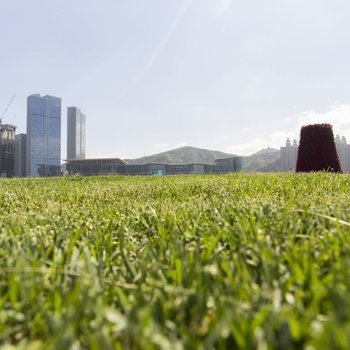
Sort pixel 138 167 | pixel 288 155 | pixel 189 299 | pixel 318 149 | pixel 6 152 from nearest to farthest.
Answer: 1. pixel 189 299
2. pixel 318 149
3. pixel 288 155
4. pixel 138 167
5. pixel 6 152

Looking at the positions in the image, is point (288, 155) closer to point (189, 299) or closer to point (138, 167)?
point (138, 167)

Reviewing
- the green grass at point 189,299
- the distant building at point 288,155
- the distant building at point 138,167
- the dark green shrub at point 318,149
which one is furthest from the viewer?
the distant building at point 288,155

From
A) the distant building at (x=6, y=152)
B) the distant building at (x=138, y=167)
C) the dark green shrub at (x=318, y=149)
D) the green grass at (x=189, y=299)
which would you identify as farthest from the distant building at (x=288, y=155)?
the distant building at (x=6, y=152)

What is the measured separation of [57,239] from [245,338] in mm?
1482

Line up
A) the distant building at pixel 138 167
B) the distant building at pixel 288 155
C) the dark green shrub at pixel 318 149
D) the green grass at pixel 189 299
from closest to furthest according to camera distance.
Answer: the green grass at pixel 189 299 < the dark green shrub at pixel 318 149 < the distant building at pixel 138 167 < the distant building at pixel 288 155

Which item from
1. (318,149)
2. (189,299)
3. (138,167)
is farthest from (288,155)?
(189,299)

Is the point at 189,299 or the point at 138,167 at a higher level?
the point at 138,167

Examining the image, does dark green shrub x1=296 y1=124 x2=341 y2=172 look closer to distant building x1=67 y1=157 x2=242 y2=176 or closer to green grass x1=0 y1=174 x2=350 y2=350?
green grass x1=0 y1=174 x2=350 y2=350

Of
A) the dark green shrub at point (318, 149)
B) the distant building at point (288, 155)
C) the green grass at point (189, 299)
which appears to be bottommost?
the green grass at point (189, 299)

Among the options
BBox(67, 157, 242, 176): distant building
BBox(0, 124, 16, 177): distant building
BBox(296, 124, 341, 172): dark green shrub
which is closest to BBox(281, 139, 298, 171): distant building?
BBox(67, 157, 242, 176): distant building

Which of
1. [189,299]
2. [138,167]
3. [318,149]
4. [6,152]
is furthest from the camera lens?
[6,152]

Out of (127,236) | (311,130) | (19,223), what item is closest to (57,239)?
(127,236)

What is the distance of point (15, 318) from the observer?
3.27 ft

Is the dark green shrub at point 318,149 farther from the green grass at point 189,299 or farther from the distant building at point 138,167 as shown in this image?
the distant building at point 138,167
